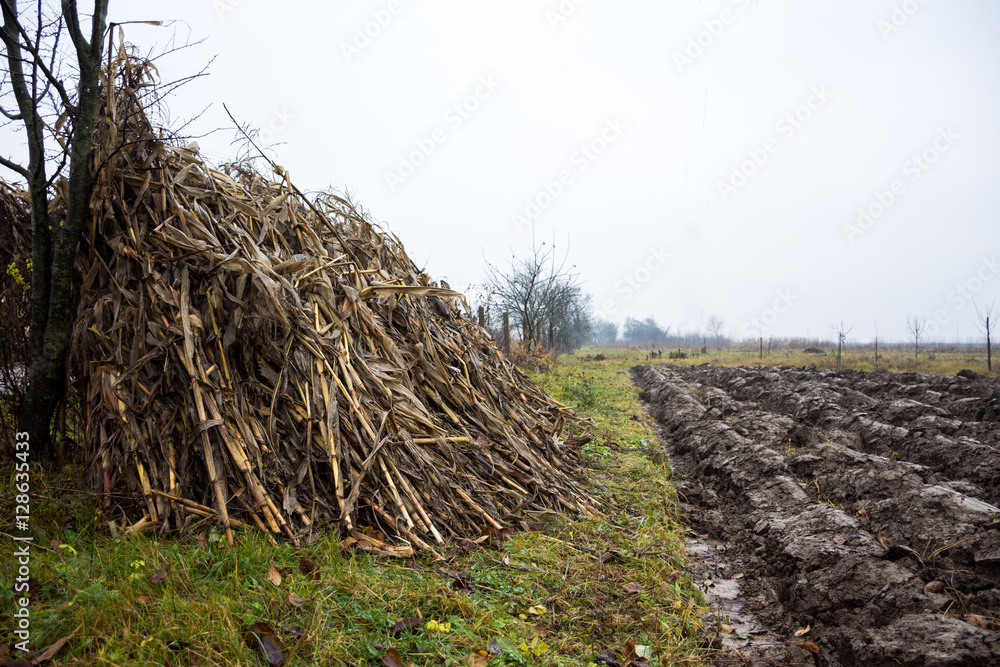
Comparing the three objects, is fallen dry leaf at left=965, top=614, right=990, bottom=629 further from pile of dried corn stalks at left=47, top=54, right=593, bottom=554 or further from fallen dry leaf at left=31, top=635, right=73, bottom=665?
fallen dry leaf at left=31, top=635, right=73, bottom=665

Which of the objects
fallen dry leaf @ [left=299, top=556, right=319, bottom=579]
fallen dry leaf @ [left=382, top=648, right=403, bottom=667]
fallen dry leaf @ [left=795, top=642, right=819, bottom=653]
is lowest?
fallen dry leaf @ [left=795, top=642, right=819, bottom=653]

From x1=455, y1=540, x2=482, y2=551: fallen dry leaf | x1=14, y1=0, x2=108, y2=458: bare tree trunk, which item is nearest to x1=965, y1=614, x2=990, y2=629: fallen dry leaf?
x1=455, y1=540, x2=482, y2=551: fallen dry leaf

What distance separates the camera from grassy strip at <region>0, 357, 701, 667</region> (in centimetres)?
215

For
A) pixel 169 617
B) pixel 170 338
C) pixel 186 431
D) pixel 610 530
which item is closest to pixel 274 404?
pixel 186 431

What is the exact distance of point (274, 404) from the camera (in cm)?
353

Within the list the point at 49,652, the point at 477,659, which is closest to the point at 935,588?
the point at 477,659

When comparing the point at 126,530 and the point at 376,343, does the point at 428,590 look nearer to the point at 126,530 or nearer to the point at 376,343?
the point at 126,530

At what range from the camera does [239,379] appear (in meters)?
3.55

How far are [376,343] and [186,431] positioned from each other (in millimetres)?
1650

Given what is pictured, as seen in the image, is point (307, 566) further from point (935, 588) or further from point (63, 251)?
point (935, 588)

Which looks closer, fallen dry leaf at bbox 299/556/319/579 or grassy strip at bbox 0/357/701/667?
grassy strip at bbox 0/357/701/667

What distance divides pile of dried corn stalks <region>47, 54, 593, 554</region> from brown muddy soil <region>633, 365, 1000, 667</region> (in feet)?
6.14

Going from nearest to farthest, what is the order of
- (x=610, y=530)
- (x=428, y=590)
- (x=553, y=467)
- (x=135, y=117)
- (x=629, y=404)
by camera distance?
1. (x=428, y=590)
2. (x=135, y=117)
3. (x=610, y=530)
4. (x=553, y=467)
5. (x=629, y=404)

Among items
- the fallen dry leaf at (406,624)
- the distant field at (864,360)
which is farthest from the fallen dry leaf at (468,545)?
the distant field at (864,360)
